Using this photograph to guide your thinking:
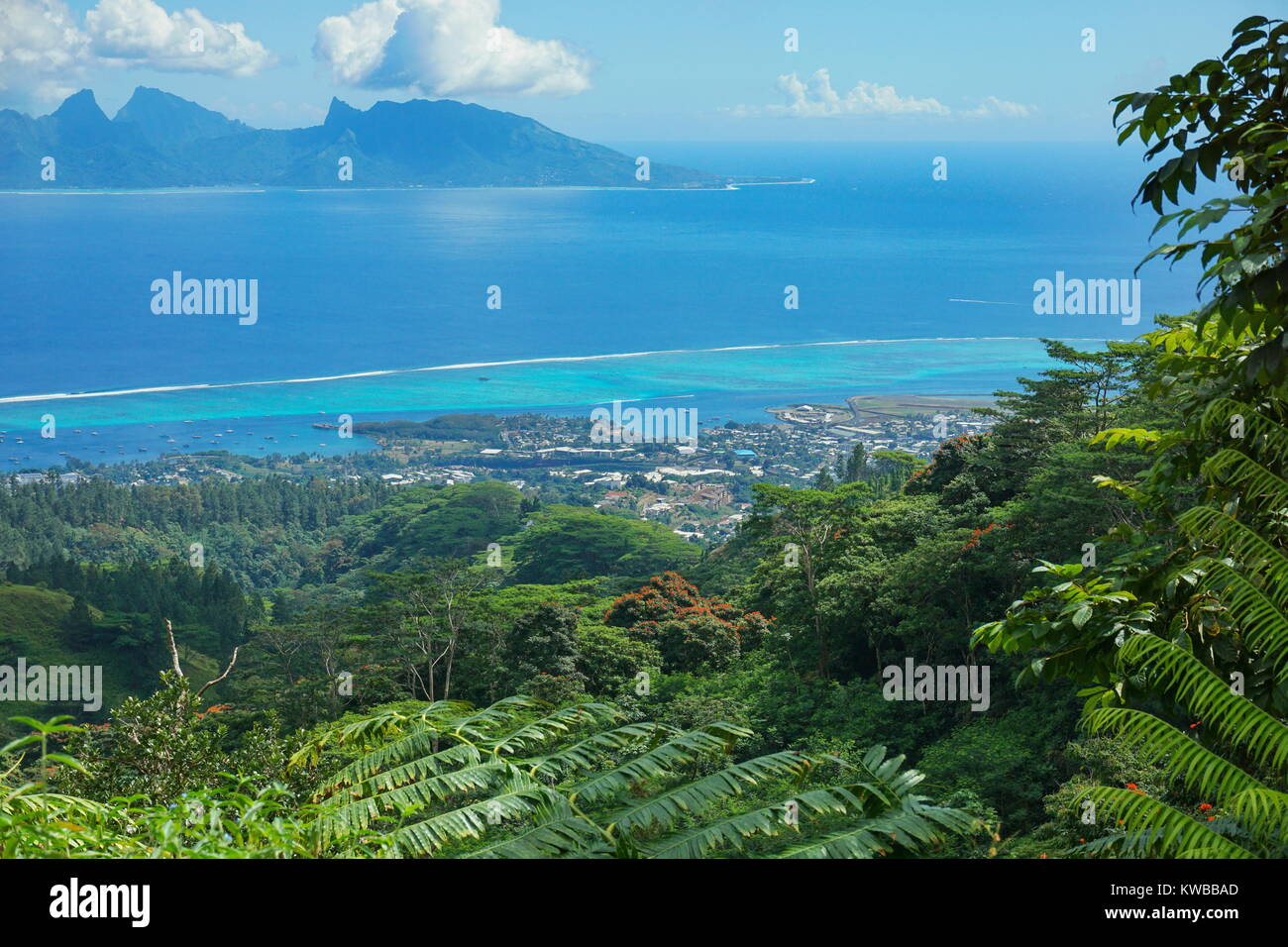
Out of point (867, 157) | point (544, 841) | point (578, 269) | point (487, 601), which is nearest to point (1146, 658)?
point (544, 841)

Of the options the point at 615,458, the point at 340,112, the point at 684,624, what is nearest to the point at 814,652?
the point at 684,624

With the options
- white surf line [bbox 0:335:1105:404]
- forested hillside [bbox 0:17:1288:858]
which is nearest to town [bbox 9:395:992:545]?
forested hillside [bbox 0:17:1288:858]

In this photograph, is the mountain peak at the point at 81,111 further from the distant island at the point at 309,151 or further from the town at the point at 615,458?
the town at the point at 615,458

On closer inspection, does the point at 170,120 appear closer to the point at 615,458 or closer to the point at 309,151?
the point at 309,151

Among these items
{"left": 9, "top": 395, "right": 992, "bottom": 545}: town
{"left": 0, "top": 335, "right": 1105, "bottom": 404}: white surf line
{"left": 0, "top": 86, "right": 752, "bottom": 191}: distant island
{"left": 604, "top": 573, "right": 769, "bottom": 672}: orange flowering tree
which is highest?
{"left": 0, "top": 86, "right": 752, "bottom": 191}: distant island

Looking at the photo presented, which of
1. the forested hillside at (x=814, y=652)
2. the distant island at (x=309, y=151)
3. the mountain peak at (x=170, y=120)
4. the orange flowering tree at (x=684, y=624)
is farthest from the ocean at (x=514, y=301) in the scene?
the orange flowering tree at (x=684, y=624)

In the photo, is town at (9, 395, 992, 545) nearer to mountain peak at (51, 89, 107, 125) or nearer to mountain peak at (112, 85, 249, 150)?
mountain peak at (51, 89, 107, 125)
